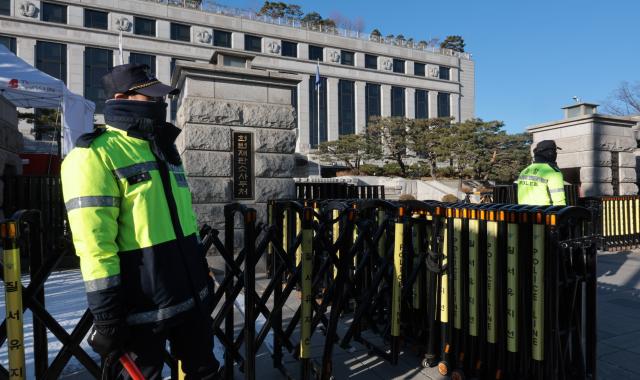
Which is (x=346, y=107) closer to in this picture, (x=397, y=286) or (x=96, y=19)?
(x=96, y=19)

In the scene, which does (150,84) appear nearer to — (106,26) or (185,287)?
(185,287)

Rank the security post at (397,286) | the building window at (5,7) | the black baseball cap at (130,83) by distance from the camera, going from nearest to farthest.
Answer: the black baseball cap at (130,83) → the security post at (397,286) → the building window at (5,7)

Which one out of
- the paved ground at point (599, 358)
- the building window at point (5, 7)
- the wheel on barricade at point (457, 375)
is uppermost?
the building window at point (5, 7)

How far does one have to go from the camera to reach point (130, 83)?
2248 mm

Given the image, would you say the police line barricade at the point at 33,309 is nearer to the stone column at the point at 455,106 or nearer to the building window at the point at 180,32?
the building window at the point at 180,32

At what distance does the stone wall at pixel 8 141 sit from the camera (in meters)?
9.12

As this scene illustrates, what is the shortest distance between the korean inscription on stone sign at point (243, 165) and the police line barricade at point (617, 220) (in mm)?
8044

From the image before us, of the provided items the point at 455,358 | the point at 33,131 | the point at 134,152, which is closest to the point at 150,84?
the point at 134,152

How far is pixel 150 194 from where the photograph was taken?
2.15 m

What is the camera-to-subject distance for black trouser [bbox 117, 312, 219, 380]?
2148 mm

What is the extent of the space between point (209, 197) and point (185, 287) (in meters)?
5.05

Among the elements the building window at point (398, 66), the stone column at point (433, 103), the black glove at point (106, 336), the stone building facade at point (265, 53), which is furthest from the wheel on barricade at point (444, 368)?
the stone column at point (433, 103)

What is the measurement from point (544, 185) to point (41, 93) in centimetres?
1159

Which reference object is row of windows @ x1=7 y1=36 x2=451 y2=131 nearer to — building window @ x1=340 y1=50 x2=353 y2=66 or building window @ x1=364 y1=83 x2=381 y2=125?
building window @ x1=364 y1=83 x2=381 y2=125
